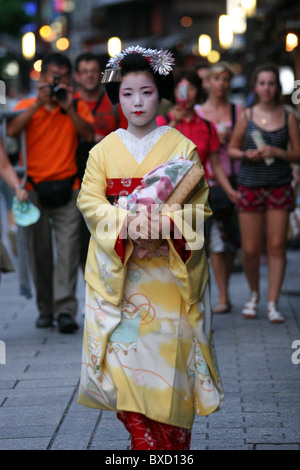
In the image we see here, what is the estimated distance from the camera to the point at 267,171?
7332 mm

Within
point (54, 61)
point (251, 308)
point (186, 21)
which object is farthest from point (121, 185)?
point (186, 21)

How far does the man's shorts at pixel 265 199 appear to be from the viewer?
23.9 feet

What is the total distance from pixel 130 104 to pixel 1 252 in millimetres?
2959

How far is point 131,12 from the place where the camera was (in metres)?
53.0

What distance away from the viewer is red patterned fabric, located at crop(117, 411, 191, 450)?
3.76 metres

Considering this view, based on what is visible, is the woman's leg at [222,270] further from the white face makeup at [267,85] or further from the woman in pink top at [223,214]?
the white face makeup at [267,85]

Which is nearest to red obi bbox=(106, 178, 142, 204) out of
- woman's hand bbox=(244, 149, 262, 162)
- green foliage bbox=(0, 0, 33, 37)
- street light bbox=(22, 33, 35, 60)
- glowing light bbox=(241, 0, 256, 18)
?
woman's hand bbox=(244, 149, 262, 162)

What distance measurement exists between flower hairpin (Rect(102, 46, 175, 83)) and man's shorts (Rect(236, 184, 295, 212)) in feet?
11.4

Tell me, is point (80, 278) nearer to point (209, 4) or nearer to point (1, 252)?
point (1, 252)

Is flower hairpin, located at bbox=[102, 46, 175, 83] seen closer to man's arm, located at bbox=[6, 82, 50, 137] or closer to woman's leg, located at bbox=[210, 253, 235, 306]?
man's arm, located at bbox=[6, 82, 50, 137]

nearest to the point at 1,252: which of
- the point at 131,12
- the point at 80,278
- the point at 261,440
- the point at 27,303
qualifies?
the point at 27,303

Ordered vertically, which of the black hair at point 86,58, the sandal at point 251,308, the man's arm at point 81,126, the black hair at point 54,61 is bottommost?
the sandal at point 251,308

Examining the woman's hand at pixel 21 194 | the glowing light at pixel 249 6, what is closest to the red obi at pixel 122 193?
the woman's hand at pixel 21 194

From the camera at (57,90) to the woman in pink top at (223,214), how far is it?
1.54 m
